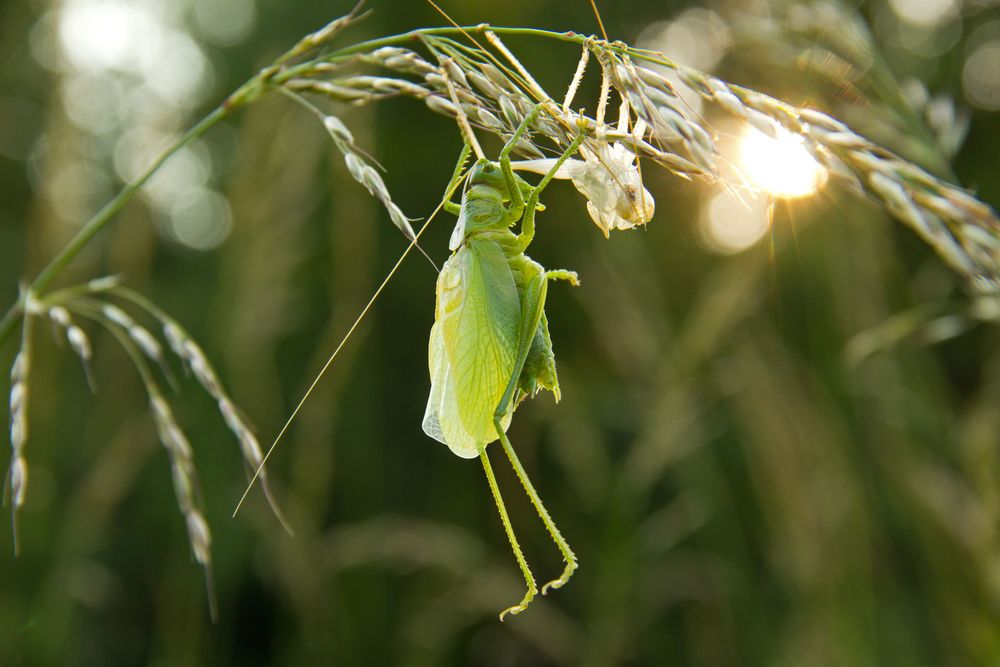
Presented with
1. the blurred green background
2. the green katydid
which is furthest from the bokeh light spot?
the blurred green background

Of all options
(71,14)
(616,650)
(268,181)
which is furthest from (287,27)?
(616,650)

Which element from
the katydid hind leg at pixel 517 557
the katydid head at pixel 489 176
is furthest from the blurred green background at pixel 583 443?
the katydid hind leg at pixel 517 557

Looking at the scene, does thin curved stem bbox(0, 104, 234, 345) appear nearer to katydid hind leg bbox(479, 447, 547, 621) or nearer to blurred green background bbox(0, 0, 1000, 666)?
katydid hind leg bbox(479, 447, 547, 621)

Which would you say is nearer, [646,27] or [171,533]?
[171,533]

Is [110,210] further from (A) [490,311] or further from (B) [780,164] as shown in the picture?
(B) [780,164]

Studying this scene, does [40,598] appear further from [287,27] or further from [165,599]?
[287,27]

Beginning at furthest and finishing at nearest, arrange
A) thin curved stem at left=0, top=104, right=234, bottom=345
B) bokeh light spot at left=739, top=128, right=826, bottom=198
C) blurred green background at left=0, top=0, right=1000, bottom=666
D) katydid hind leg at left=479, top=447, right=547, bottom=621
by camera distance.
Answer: blurred green background at left=0, top=0, right=1000, bottom=666, thin curved stem at left=0, top=104, right=234, bottom=345, katydid hind leg at left=479, top=447, right=547, bottom=621, bokeh light spot at left=739, top=128, right=826, bottom=198

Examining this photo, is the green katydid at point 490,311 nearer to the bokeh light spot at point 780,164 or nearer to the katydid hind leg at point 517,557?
the katydid hind leg at point 517,557

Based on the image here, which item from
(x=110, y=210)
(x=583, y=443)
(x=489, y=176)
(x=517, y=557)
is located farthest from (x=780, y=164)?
(x=583, y=443)
